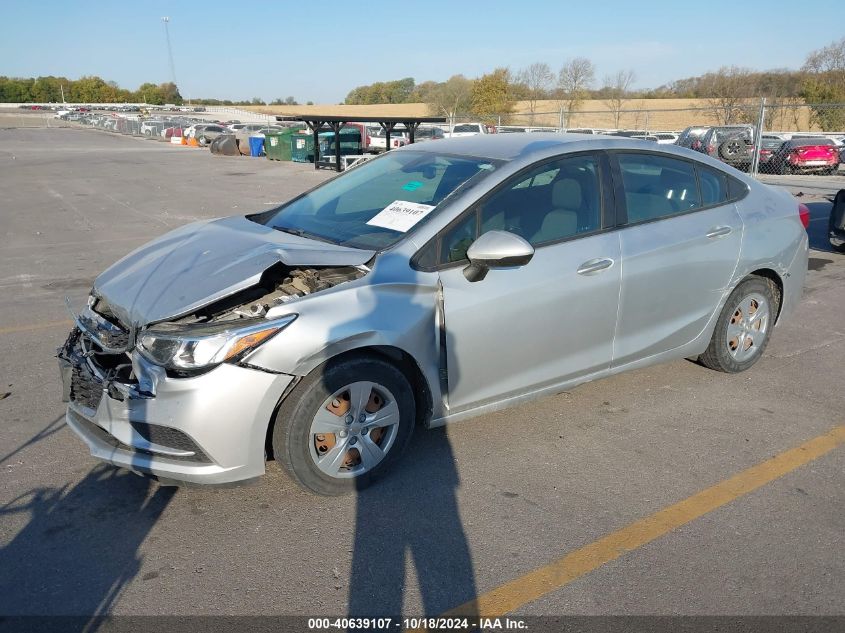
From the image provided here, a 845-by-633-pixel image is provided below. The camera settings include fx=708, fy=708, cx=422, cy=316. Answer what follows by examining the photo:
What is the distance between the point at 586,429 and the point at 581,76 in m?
52.9

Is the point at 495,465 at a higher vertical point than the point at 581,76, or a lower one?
lower

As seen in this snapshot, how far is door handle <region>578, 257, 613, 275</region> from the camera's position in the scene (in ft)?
13.0

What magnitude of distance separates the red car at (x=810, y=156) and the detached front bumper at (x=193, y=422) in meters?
22.0

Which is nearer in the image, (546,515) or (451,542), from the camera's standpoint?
(451,542)

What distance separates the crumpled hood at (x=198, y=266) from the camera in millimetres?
3275

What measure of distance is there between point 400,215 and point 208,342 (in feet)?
4.40

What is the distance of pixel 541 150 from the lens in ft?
13.4

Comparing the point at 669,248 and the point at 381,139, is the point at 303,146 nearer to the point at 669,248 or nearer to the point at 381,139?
the point at 381,139

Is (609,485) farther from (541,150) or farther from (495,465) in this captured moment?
(541,150)

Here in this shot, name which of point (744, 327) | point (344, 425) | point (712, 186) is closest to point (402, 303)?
point (344, 425)

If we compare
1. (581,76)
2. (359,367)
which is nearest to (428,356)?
(359,367)

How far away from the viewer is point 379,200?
13.8 feet

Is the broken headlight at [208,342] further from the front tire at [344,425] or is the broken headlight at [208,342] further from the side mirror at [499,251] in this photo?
the side mirror at [499,251]

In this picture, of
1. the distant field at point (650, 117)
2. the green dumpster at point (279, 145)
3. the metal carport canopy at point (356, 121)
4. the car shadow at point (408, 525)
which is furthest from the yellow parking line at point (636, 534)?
the distant field at point (650, 117)
